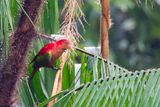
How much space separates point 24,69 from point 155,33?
11.3ft

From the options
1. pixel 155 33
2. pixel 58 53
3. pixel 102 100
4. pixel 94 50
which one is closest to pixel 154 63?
pixel 155 33

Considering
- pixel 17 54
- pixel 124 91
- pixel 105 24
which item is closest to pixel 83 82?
pixel 105 24

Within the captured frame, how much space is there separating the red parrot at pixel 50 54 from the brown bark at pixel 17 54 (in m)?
0.17

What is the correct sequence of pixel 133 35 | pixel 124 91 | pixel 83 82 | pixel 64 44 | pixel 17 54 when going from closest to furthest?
pixel 124 91, pixel 17 54, pixel 64 44, pixel 83 82, pixel 133 35

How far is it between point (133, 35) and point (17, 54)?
11.4ft

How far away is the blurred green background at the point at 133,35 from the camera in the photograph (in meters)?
4.86

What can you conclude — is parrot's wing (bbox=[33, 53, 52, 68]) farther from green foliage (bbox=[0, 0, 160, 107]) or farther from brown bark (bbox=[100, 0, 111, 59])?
brown bark (bbox=[100, 0, 111, 59])

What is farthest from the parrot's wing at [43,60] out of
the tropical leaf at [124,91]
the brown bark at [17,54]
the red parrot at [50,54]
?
the tropical leaf at [124,91]

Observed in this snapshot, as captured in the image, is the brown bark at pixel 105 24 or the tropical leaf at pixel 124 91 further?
the brown bark at pixel 105 24

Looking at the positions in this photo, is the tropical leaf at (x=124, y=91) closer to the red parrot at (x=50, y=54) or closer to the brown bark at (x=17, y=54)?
the brown bark at (x=17, y=54)

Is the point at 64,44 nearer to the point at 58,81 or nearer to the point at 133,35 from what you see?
the point at 58,81

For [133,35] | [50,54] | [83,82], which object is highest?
[50,54]

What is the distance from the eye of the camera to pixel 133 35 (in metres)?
5.41

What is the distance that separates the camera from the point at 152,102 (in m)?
1.69
